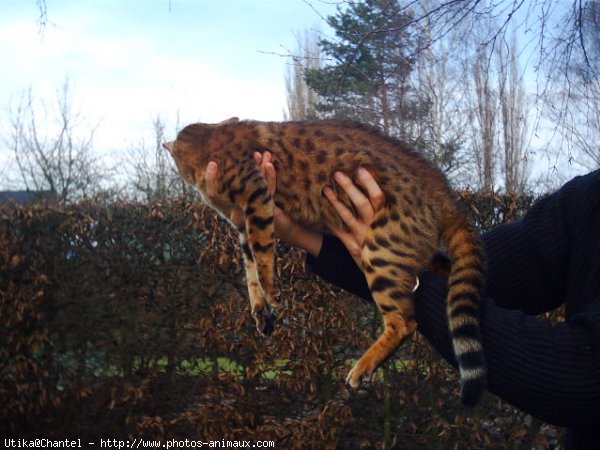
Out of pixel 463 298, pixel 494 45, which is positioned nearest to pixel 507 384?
pixel 463 298

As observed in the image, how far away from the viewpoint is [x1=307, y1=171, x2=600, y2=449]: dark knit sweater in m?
1.86

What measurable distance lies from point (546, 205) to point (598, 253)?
17.7 inches

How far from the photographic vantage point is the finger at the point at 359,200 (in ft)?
8.77

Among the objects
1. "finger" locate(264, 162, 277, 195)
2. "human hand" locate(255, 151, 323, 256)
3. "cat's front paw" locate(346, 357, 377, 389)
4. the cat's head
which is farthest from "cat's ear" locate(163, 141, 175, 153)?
"cat's front paw" locate(346, 357, 377, 389)

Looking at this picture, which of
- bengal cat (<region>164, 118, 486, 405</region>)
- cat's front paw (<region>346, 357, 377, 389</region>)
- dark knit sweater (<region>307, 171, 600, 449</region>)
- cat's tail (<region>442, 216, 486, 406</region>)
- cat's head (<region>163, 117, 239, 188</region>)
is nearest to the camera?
dark knit sweater (<region>307, 171, 600, 449</region>)

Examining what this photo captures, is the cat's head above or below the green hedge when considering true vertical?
above

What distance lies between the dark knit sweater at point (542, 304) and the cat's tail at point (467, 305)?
0.04 m

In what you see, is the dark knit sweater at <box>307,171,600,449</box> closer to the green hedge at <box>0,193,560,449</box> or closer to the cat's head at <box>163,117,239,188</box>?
the cat's head at <box>163,117,239,188</box>

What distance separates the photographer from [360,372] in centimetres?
278

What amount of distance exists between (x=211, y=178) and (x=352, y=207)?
0.77 m

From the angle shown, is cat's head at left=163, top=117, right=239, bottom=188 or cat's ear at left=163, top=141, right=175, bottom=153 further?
cat's ear at left=163, top=141, right=175, bottom=153

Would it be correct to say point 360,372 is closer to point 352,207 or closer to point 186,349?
point 352,207

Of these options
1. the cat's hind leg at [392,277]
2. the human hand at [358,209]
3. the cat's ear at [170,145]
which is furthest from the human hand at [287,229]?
the cat's ear at [170,145]

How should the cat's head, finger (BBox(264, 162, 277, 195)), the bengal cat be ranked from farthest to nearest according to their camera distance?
the cat's head, finger (BBox(264, 162, 277, 195)), the bengal cat
